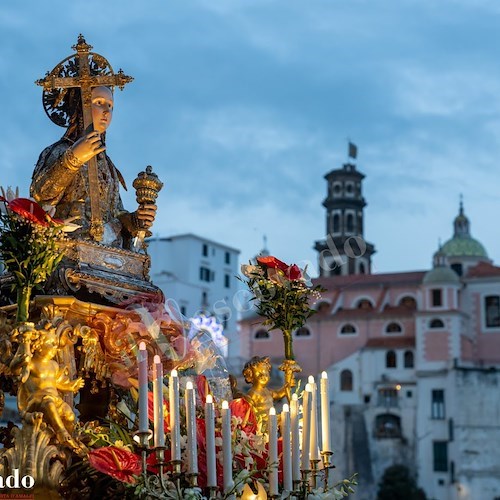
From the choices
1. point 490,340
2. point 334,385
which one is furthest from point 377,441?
point 490,340

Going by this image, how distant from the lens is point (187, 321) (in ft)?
28.1

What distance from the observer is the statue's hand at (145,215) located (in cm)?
852

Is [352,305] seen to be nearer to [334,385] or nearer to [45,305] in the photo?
[334,385]

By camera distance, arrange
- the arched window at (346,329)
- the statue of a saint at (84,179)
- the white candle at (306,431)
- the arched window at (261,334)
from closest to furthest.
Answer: the white candle at (306,431) → the statue of a saint at (84,179) → the arched window at (261,334) → the arched window at (346,329)

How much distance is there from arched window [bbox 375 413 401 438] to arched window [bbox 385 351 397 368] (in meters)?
3.34

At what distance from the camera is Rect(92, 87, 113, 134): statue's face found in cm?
845

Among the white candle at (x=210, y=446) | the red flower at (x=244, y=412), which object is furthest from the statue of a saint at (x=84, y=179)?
the white candle at (x=210, y=446)

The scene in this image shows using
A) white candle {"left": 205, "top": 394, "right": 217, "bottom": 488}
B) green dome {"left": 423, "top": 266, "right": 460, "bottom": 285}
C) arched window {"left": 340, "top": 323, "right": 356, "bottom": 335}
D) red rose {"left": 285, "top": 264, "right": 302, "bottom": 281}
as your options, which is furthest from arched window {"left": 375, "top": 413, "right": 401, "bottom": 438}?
white candle {"left": 205, "top": 394, "right": 217, "bottom": 488}

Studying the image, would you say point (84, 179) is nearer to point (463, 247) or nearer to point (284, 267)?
point (284, 267)

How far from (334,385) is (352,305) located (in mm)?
7016

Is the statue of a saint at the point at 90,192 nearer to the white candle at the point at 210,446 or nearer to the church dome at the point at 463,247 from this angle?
the white candle at the point at 210,446

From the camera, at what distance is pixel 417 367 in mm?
75125

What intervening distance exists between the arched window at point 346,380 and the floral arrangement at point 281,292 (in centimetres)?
6903

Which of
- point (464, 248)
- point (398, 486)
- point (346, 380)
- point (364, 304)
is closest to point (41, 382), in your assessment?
point (398, 486)
